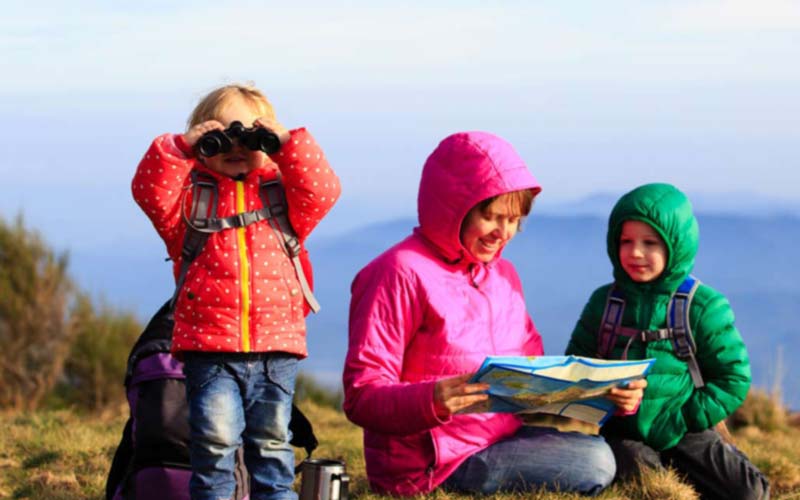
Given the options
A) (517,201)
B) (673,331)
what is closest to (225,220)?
(517,201)

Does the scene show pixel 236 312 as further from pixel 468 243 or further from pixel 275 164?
pixel 468 243

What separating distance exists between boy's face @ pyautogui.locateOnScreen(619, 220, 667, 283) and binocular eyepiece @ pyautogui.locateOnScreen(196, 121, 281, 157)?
1.84 metres

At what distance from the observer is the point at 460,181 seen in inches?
198

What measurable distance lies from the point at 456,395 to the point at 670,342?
1.26 metres

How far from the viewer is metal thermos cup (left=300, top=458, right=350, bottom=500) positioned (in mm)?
4871

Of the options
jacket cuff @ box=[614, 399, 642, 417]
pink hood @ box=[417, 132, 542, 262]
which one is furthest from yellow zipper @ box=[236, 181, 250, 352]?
jacket cuff @ box=[614, 399, 642, 417]

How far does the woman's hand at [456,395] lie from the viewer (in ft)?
15.2

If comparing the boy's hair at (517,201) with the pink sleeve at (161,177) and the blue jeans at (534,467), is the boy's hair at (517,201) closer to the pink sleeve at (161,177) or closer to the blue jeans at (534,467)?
the blue jeans at (534,467)

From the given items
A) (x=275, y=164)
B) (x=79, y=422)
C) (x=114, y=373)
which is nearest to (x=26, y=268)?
(x=114, y=373)

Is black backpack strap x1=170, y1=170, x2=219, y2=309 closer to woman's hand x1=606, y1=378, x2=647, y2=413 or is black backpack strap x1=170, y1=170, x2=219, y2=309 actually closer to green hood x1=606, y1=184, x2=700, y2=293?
woman's hand x1=606, y1=378, x2=647, y2=413

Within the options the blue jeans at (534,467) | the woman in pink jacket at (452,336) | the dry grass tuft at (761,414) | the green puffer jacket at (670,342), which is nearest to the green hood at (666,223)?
the green puffer jacket at (670,342)

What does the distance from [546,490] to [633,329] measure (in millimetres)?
853

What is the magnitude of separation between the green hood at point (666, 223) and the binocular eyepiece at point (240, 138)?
1.81 m

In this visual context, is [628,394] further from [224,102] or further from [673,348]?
[224,102]
